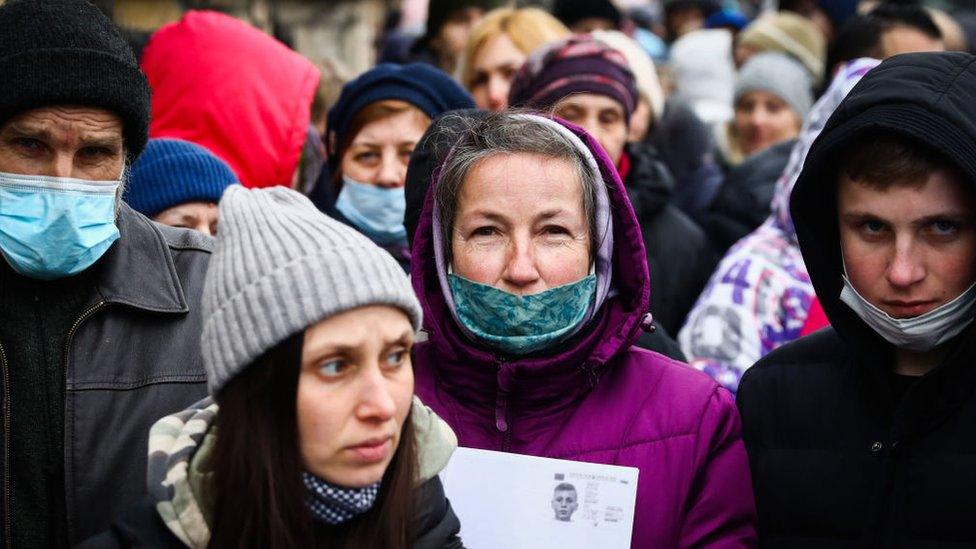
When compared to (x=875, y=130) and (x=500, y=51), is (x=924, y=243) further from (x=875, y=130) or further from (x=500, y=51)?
(x=500, y=51)

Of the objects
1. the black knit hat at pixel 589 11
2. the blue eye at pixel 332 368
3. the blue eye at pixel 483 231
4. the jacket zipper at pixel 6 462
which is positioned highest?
the black knit hat at pixel 589 11

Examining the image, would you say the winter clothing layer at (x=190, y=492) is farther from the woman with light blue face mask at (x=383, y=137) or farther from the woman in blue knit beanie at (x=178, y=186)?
the woman with light blue face mask at (x=383, y=137)

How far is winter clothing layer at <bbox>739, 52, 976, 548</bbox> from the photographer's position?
10.0 feet

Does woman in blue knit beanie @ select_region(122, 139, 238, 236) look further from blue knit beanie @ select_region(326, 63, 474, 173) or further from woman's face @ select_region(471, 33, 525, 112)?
woman's face @ select_region(471, 33, 525, 112)

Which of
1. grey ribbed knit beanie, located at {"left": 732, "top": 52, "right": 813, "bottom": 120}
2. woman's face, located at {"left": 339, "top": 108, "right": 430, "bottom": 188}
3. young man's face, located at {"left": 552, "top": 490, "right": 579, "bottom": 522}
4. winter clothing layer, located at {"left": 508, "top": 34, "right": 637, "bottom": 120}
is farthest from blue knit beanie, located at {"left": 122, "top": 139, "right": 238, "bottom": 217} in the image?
grey ribbed knit beanie, located at {"left": 732, "top": 52, "right": 813, "bottom": 120}

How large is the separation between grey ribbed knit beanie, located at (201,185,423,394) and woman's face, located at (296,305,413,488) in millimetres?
41

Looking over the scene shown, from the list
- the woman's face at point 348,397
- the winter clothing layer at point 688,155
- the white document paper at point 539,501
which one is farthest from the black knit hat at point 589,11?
the woman's face at point 348,397

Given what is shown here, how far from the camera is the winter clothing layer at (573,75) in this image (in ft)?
19.3

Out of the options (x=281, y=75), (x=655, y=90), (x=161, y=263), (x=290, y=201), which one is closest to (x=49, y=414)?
Answer: (x=161, y=263)

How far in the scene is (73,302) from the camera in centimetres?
327

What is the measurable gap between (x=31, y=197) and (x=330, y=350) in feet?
3.79

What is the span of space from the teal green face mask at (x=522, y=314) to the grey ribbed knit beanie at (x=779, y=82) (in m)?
4.73

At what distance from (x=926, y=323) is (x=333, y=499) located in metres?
1.50

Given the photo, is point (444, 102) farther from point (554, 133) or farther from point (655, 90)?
point (655, 90)
